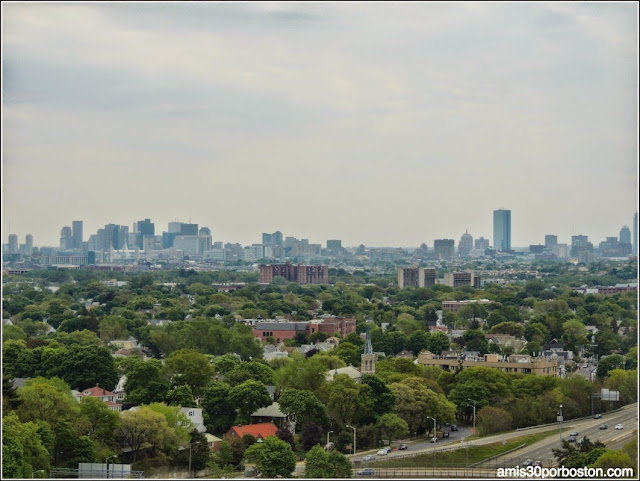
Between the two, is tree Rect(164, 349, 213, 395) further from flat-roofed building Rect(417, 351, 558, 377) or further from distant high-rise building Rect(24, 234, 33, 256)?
distant high-rise building Rect(24, 234, 33, 256)

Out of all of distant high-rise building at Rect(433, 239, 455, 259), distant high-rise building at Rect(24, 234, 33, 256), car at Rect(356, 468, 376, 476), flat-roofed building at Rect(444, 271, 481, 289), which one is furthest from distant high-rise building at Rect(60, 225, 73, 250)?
car at Rect(356, 468, 376, 476)

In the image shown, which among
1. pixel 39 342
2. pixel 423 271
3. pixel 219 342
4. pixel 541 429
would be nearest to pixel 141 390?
pixel 541 429

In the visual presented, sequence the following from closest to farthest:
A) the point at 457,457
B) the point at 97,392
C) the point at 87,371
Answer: the point at 457,457 < the point at 97,392 < the point at 87,371

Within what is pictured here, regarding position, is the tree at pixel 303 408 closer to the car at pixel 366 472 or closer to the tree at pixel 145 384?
the tree at pixel 145 384

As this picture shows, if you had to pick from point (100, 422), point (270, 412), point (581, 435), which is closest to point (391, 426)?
point (270, 412)

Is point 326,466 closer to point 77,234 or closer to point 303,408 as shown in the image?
point 303,408

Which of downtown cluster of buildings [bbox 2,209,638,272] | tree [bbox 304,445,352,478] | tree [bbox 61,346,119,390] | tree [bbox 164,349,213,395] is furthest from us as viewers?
downtown cluster of buildings [bbox 2,209,638,272]

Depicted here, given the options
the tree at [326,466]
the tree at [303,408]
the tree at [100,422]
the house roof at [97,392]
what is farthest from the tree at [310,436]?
the house roof at [97,392]
